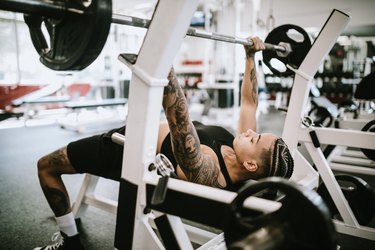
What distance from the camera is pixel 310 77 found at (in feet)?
5.20

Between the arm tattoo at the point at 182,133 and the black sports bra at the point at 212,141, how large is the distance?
0.20 m

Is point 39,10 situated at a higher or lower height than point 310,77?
higher

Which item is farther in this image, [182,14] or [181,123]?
[181,123]

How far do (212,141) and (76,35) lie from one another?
0.75 m

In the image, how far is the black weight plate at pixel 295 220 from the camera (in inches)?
21.7

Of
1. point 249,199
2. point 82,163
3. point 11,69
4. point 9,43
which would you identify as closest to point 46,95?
point 11,69

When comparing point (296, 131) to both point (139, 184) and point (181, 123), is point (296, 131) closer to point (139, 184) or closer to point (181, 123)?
point (181, 123)

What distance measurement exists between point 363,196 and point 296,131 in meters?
0.50

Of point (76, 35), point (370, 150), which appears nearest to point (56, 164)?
point (76, 35)

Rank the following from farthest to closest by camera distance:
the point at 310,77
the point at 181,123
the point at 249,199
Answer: the point at 310,77 → the point at 181,123 → the point at 249,199

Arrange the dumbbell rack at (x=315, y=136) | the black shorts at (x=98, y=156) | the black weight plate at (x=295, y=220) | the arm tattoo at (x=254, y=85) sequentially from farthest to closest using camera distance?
the arm tattoo at (x=254, y=85)
the dumbbell rack at (x=315, y=136)
the black shorts at (x=98, y=156)
the black weight plate at (x=295, y=220)

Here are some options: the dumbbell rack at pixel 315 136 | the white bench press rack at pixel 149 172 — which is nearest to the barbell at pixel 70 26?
the white bench press rack at pixel 149 172

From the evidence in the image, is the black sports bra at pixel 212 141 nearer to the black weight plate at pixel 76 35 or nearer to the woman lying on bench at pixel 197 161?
the woman lying on bench at pixel 197 161

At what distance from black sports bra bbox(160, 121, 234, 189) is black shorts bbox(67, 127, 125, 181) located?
8.0 inches
